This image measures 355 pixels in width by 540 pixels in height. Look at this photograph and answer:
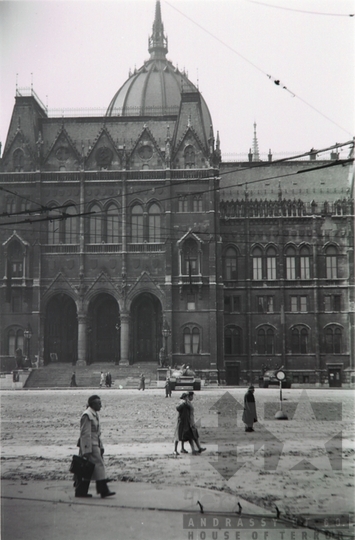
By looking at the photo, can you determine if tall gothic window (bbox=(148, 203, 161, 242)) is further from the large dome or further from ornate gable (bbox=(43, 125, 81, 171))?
the large dome

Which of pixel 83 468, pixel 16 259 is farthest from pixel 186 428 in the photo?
pixel 16 259

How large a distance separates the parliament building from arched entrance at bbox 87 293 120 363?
96mm

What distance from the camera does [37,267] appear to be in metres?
58.9

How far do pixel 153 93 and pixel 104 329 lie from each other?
92.9 ft

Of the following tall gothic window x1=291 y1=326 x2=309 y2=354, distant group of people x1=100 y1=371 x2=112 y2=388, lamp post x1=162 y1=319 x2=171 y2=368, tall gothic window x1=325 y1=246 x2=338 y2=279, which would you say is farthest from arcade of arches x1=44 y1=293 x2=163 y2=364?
tall gothic window x1=325 y1=246 x2=338 y2=279

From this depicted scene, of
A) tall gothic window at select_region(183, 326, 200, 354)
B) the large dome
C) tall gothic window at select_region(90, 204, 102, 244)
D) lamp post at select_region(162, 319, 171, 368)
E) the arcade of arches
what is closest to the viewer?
lamp post at select_region(162, 319, 171, 368)

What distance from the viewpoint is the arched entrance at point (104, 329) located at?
60219 millimetres

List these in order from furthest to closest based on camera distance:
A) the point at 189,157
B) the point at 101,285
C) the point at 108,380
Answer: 1. the point at 189,157
2. the point at 101,285
3. the point at 108,380

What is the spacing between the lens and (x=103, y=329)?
61.0 metres

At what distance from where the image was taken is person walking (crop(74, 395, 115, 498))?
11.8 meters

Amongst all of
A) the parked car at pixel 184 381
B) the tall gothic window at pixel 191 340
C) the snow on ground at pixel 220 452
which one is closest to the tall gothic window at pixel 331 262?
the tall gothic window at pixel 191 340

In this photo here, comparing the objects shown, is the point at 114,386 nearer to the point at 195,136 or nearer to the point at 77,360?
the point at 77,360

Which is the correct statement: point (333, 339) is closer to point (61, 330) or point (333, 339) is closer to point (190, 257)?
point (190, 257)

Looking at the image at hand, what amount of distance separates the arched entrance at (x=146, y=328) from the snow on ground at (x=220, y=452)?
30826 millimetres
